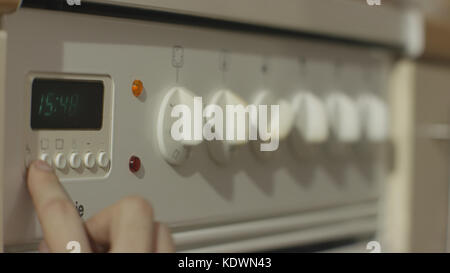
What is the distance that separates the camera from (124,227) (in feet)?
1.01

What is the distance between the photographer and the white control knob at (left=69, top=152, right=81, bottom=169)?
0.30m

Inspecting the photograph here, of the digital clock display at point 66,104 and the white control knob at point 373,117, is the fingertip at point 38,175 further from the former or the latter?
the white control knob at point 373,117

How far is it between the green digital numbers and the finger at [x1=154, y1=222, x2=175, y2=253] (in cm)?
9

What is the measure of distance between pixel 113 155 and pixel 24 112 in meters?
0.06

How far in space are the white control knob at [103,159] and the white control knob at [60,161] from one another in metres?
0.02

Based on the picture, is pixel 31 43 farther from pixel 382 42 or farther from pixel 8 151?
pixel 382 42

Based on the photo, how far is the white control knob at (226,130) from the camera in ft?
1.20

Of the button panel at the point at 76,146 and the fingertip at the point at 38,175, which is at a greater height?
the button panel at the point at 76,146

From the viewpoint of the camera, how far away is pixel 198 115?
36 cm

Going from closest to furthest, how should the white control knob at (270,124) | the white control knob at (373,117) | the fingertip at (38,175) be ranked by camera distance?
the fingertip at (38,175) < the white control knob at (270,124) < the white control knob at (373,117)

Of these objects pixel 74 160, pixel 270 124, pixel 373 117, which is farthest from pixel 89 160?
pixel 373 117

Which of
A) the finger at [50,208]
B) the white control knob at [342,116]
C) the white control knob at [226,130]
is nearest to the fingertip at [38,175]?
the finger at [50,208]

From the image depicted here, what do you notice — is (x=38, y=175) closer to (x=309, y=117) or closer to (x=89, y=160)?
(x=89, y=160)

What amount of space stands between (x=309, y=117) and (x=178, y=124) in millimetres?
129
